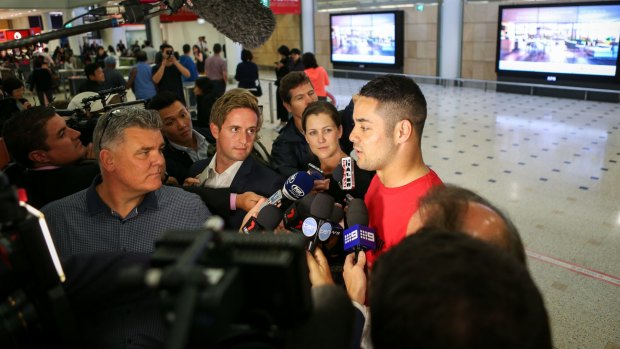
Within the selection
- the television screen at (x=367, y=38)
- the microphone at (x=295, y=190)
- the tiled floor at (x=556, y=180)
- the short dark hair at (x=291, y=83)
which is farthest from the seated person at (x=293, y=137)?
the television screen at (x=367, y=38)

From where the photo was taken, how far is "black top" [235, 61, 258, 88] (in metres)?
8.96

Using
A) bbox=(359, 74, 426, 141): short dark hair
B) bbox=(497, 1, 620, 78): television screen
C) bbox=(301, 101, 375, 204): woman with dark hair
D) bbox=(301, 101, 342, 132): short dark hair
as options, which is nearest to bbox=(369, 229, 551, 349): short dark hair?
bbox=(359, 74, 426, 141): short dark hair

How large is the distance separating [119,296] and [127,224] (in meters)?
0.84

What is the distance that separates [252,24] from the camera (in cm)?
117

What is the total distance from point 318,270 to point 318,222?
0.87 ft

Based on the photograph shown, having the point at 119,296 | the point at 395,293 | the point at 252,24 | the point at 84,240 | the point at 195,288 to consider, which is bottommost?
the point at 84,240

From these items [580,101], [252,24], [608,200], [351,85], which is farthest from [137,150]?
[351,85]

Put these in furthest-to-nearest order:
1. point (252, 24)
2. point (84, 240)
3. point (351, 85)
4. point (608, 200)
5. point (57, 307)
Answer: point (351, 85)
point (608, 200)
point (84, 240)
point (252, 24)
point (57, 307)

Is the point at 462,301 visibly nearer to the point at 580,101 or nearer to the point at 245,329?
the point at 245,329

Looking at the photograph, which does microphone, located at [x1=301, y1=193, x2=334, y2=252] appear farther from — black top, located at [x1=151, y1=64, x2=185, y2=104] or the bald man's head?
black top, located at [x1=151, y1=64, x2=185, y2=104]

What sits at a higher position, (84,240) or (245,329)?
(245,329)

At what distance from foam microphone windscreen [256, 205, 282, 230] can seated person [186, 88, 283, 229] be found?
54 cm

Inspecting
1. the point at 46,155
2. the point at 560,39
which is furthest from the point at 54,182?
the point at 560,39

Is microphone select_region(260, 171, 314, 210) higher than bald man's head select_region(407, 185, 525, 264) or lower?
lower
